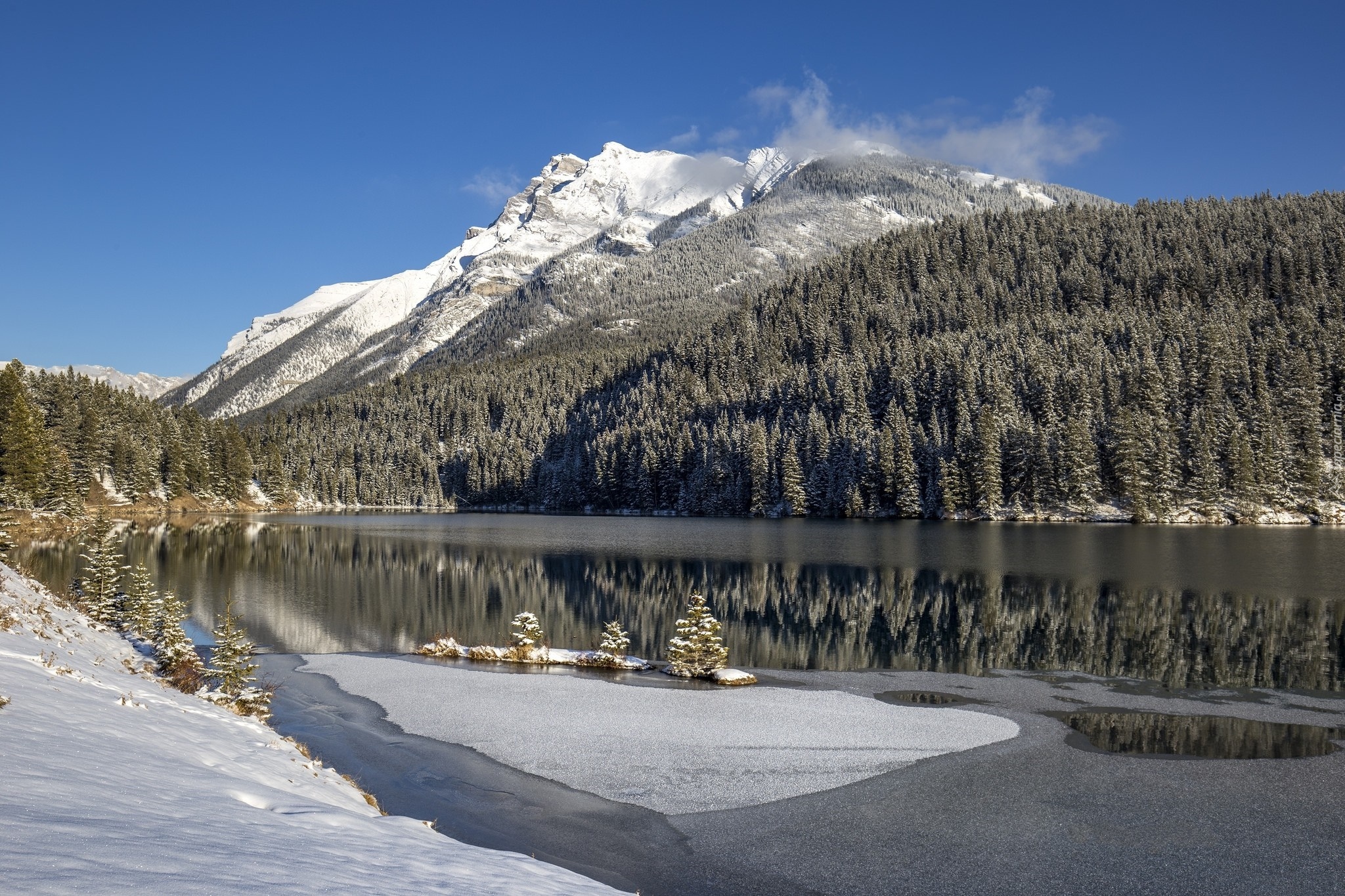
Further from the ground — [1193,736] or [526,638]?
[1193,736]

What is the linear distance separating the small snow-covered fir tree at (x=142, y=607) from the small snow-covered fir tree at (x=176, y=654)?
11.3ft

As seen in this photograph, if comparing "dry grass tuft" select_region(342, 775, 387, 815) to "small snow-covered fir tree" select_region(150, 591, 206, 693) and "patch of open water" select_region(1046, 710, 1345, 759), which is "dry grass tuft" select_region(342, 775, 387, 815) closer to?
"small snow-covered fir tree" select_region(150, 591, 206, 693)

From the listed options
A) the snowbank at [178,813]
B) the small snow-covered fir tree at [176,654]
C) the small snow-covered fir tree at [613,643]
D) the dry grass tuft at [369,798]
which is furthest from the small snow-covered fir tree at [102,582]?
the dry grass tuft at [369,798]

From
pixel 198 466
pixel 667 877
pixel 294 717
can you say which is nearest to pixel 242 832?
pixel 667 877

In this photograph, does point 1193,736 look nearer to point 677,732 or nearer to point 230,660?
point 677,732

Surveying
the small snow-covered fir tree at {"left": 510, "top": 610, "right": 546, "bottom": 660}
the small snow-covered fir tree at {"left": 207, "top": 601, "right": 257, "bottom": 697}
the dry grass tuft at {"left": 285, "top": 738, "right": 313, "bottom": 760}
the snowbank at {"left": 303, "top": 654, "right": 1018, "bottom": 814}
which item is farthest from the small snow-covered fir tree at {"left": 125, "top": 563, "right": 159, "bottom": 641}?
the dry grass tuft at {"left": 285, "top": 738, "right": 313, "bottom": 760}

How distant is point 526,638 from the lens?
30.9 metres

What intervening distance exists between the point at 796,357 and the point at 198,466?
128869 millimetres

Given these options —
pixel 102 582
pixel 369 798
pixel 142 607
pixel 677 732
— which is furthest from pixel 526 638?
pixel 102 582

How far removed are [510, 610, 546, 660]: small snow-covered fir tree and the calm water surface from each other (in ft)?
11.6

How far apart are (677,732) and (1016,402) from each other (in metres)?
120

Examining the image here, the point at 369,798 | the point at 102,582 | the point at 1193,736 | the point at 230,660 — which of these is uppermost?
the point at 102,582

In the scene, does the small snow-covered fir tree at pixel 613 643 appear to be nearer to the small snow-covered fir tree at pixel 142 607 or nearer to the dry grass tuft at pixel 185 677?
the dry grass tuft at pixel 185 677

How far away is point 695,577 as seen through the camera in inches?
2089
